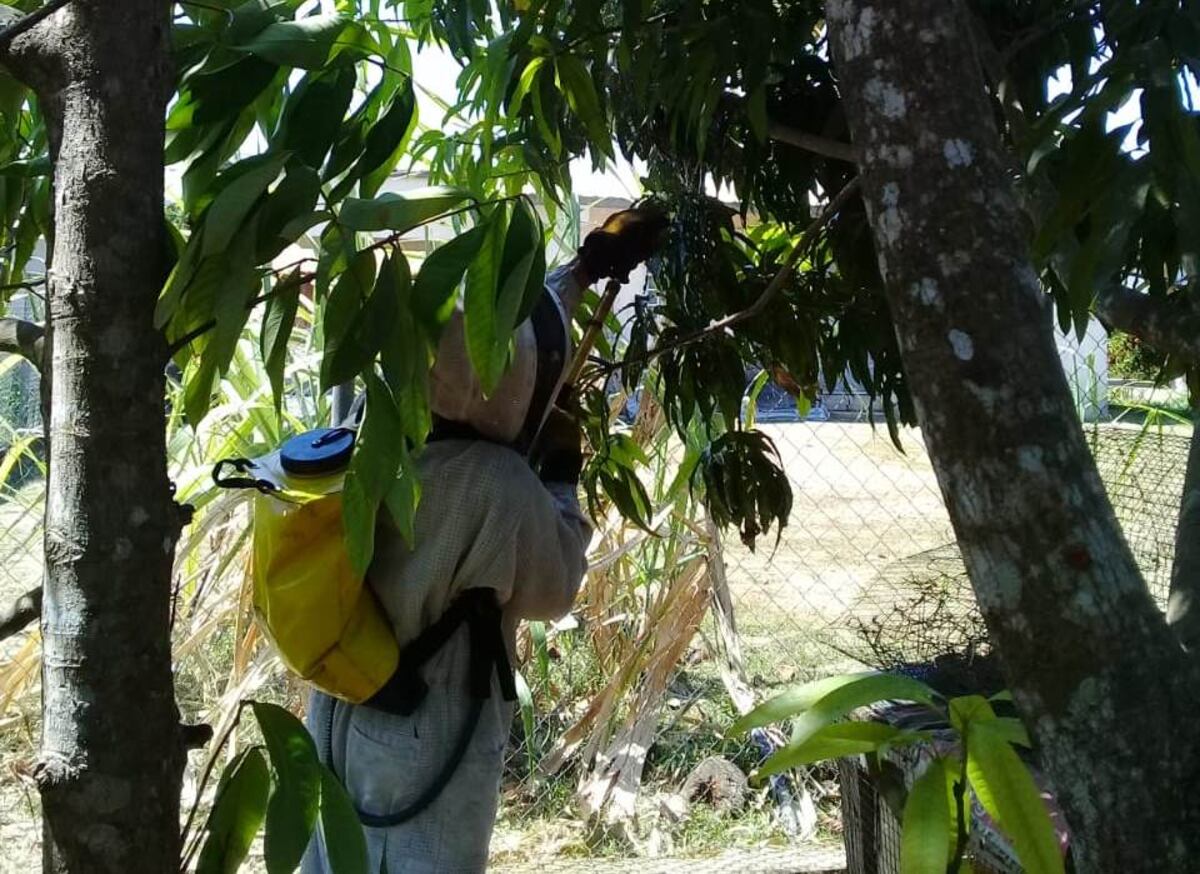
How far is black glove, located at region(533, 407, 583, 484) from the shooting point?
210cm

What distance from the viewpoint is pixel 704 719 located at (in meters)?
4.22

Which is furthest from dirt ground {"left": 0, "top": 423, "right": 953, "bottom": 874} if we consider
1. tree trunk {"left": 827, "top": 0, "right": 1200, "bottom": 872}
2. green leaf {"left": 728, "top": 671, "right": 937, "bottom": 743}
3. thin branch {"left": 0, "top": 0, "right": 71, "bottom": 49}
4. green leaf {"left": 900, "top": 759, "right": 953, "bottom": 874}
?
thin branch {"left": 0, "top": 0, "right": 71, "bottom": 49}

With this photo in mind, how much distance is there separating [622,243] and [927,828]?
1203 mm

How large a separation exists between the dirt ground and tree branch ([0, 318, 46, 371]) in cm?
189

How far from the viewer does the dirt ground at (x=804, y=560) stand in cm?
358

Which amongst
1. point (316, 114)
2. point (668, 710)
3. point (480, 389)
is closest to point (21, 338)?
point (316, 114)

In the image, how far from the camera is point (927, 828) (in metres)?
1.04

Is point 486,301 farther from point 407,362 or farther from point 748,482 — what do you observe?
point 748,482

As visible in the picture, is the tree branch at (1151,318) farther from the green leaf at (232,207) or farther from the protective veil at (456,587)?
the green leaf at (232,207)

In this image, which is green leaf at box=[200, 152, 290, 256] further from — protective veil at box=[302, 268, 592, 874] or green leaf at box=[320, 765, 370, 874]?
protective veil at box=[302, 268, 592, 874]

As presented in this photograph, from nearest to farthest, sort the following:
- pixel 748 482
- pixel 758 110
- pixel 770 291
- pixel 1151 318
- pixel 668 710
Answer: pixel 1151 318 < pixel 758 110 < pixel 770 291 < pixel 748 482 < pixel 668 710

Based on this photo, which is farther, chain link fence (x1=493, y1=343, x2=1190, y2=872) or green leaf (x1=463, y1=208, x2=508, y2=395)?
chain link fence (x1=493, y1=343, x2=1190, y2=872)

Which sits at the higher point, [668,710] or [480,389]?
[480,389]

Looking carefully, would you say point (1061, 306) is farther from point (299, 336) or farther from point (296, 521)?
point (299, 336)
